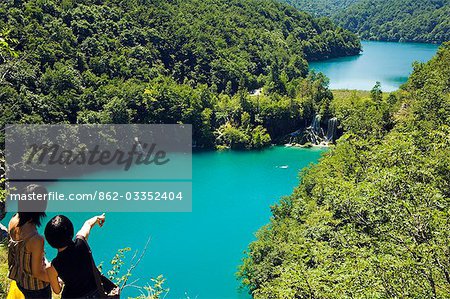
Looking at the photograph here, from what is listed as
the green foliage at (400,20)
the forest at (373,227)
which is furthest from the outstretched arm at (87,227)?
the green foliage at (400,20)

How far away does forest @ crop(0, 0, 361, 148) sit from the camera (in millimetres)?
33094

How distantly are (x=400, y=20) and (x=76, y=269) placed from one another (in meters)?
125

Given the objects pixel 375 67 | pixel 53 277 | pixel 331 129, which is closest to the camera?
pixel 53 277

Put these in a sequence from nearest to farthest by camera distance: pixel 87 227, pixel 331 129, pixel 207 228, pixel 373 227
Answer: pixel 87 227 < pixel 373 227 < pixel 207 228 < pixel 331 129

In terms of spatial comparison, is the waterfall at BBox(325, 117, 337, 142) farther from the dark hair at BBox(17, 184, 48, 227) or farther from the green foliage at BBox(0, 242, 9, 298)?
the dark hair at BBox(17, 184, 48, 227)

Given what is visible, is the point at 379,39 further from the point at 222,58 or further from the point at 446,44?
the point at 446,44

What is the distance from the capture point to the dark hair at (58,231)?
308 centimetres

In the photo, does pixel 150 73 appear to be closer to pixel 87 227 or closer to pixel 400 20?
pixel 87 227

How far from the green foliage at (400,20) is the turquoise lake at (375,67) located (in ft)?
21.7

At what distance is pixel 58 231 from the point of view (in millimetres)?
3090

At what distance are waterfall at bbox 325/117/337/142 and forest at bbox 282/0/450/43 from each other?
74.8 metres

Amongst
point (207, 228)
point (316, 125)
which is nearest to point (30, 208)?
point (207, 228)

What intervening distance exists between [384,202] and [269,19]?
64.5 meters

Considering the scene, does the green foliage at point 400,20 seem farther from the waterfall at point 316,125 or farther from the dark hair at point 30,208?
the dark hair at point 30,208
